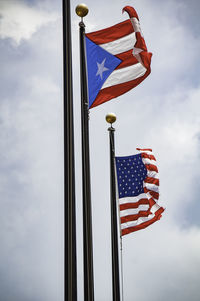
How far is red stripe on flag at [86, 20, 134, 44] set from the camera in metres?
9.50

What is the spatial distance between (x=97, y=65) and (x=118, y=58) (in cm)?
76

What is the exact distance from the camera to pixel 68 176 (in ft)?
22.7

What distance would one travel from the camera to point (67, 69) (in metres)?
7.61

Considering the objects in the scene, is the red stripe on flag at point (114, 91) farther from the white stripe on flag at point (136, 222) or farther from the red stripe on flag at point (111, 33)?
the white stripe on flag at point (136, 222)

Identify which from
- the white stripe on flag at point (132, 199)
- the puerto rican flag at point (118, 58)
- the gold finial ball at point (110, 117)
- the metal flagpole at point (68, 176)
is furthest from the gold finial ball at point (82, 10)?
the white stripe on flag at point (132, 199)

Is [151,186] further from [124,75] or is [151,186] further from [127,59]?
[127,59]

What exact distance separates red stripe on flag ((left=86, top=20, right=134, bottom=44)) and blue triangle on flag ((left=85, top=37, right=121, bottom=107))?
0.58 ft

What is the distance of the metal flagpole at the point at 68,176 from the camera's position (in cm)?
643

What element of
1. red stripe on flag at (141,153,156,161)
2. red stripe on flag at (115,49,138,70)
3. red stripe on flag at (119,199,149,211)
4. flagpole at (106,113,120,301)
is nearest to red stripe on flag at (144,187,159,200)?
red stripe on flag at (119,199,149,211)

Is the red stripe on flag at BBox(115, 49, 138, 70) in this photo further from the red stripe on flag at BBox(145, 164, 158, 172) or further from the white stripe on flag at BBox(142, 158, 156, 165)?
the red stripe on flag at BBox(145, 164, 158, 172)

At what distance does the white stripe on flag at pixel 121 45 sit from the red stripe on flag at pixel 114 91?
95cm

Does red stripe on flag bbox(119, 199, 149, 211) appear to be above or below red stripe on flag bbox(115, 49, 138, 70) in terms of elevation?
below

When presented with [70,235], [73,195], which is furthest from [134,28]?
[70,235]

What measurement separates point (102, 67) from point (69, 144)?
3227 millimetres
